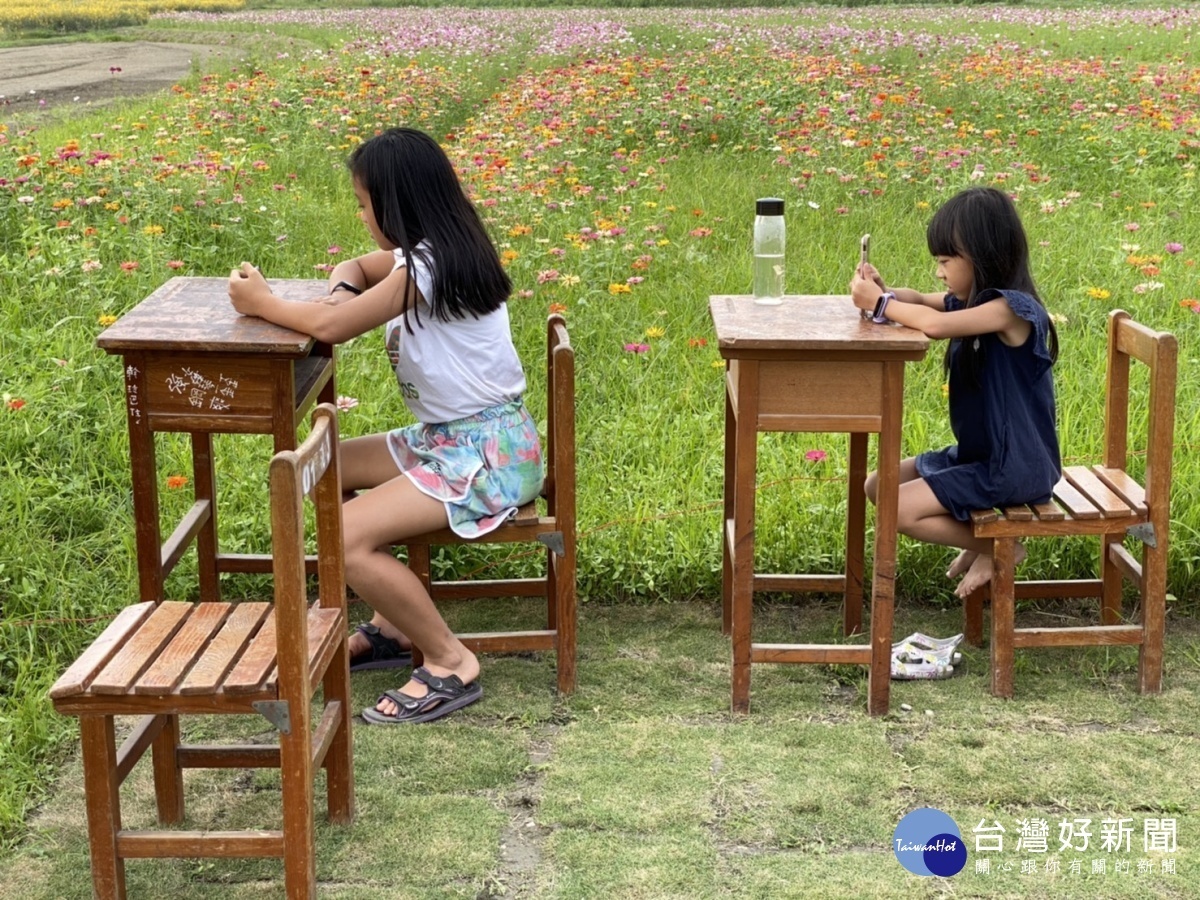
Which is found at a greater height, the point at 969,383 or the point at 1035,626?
the point at 969,383

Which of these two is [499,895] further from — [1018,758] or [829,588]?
[829,588]

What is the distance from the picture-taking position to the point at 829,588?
Answer: 4.02 metres

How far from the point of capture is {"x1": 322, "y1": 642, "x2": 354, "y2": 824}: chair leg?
295 centimetres

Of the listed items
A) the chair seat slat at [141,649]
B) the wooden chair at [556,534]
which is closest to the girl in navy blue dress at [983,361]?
the wooden chair at [556,534]

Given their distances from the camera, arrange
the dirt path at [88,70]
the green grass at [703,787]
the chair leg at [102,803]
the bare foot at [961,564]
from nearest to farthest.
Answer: the chair leg at [102,803] < the green grass at [703,787] < the bare foot at [961,564] < the dirt path at [88,70]

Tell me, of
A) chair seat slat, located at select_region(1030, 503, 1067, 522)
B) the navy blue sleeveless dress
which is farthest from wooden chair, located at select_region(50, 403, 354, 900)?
chair seat slat, located at select_region(1030, 503, 1067, 522)

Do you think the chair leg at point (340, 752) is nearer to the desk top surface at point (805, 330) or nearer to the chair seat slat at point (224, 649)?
the chair seat slat at point (224, 649)

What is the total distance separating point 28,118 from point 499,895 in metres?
9.88

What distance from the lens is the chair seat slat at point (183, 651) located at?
8.13ft

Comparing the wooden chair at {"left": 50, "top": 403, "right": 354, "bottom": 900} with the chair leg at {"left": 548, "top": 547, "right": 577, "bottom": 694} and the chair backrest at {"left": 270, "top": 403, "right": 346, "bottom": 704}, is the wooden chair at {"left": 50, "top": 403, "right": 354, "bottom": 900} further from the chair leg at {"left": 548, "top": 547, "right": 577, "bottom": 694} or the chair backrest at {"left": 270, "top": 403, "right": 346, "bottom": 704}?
the chair leg at {"left": 548, "top": 547, "right": 577, "bottom": 694}

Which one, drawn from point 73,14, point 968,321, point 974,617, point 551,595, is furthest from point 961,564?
point 73,14

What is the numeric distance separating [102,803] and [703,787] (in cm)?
125

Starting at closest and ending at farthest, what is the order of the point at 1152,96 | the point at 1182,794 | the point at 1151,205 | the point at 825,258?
1. the point at 1182,794
2. the point at 825,258
3. the point at 1151,205
4. the point at 1152,96

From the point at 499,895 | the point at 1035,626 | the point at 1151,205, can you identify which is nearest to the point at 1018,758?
the point at 1035,626
